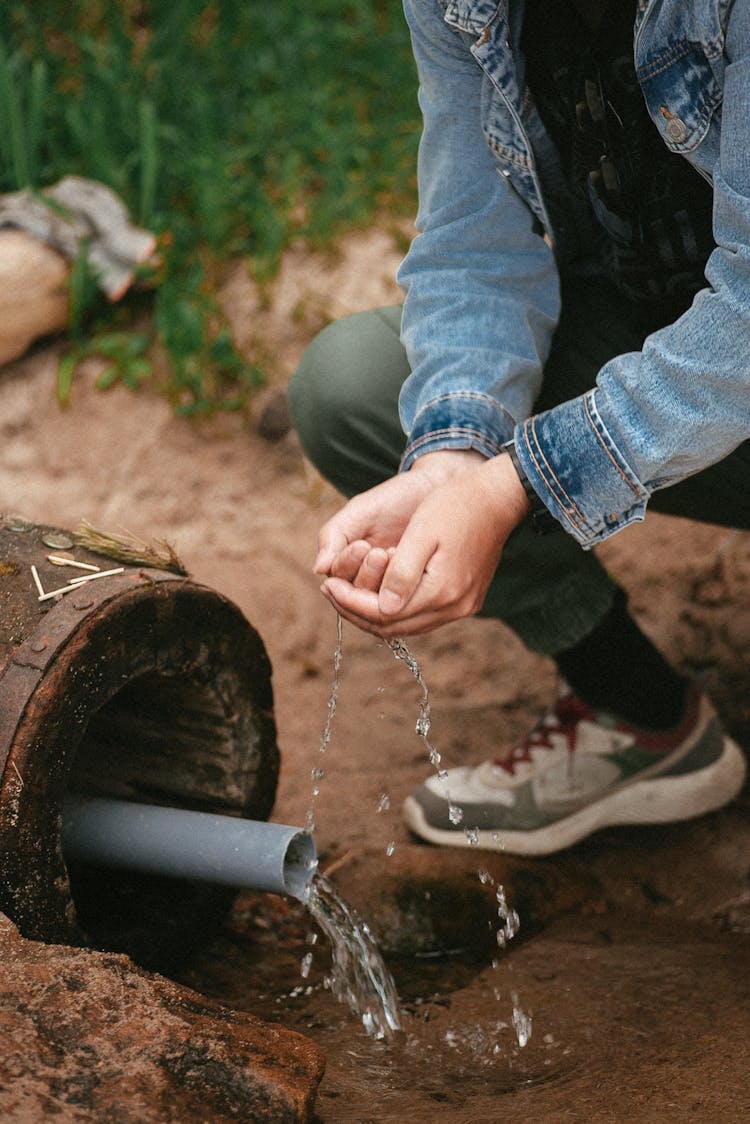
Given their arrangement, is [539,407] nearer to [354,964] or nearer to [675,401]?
[675,401]

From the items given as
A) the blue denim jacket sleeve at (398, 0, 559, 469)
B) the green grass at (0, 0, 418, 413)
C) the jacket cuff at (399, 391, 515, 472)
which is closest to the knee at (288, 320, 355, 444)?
the blue denim jacket sleeve at (398, 0, 559, 469)

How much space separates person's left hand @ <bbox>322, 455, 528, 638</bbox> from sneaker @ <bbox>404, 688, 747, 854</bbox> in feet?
2.55

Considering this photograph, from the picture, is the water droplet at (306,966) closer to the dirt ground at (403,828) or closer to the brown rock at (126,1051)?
the dirt ground at (403,828)

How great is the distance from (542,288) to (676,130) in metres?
0.39

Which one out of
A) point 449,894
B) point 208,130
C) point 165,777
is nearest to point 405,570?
point 165,777

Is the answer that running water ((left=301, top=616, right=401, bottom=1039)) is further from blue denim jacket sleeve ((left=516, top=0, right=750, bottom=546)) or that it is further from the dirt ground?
blue denim jacket sleeve ((left=516, top=0, right=750, bottom=546))

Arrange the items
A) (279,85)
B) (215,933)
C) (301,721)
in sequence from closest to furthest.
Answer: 1. (215,933)
2. (301,721)
3. (279,85)

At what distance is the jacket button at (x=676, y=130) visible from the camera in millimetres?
1355

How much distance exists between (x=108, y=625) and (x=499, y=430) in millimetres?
563

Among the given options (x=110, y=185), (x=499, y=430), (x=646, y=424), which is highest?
(x=646, y=424)

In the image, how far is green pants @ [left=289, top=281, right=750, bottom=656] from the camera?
1.79 meters

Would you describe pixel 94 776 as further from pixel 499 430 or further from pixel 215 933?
pixel 499 430

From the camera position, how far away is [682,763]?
2082mm

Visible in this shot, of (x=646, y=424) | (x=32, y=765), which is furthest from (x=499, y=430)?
(x=32, y=765)
